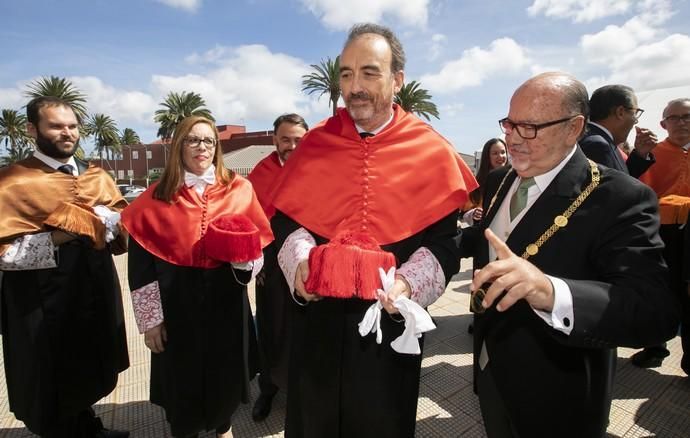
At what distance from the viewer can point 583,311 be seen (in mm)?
1233

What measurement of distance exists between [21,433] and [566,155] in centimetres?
423

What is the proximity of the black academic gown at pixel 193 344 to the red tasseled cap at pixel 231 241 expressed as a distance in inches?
8.9

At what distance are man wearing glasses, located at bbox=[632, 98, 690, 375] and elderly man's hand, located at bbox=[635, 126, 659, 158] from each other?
322mm

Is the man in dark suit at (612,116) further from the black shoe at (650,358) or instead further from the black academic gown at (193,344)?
the black academic gown at (193,344)

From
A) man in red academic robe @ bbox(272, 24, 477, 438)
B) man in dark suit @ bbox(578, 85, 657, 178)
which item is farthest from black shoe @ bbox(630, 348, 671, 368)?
man in red academic robe @ bbox(272, 24, 477, 438)

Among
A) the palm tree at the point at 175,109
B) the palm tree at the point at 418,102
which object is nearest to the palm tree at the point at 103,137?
the palm tree at the point at 175,109

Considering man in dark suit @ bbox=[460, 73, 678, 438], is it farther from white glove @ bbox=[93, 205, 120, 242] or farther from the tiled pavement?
white glove @ bbox=[93, 205, 120, 242]

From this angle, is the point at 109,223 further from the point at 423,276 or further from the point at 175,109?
the point at 175,109

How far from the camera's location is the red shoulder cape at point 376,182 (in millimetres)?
1812

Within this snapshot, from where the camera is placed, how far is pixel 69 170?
2.87 meters

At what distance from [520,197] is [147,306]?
223 centimetres

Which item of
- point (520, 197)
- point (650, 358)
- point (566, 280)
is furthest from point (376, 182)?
point (650, 358)

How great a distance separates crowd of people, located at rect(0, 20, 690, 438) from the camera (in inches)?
55.8

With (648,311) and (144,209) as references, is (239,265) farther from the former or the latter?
(648,311)
